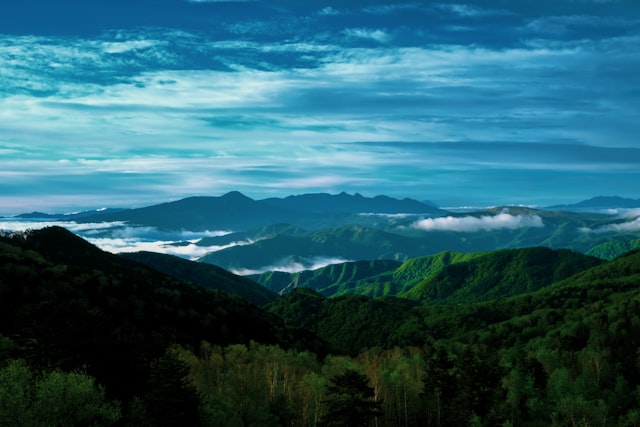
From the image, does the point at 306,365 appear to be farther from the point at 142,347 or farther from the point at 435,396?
the point at 142,347

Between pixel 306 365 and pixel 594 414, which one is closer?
pixel 594 414

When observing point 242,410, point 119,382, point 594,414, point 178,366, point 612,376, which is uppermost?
point 178,366

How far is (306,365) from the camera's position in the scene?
177375 millimetres

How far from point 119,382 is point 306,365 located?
90.8m

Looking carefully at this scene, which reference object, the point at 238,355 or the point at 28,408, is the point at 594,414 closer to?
the point at 238,355

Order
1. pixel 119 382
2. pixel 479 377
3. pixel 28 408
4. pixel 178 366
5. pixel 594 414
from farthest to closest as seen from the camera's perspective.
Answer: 1. pixel 479 377
2. pixel 594 414
3. pixel 119 382
4. pixel 178 366
5. pixel 28 408

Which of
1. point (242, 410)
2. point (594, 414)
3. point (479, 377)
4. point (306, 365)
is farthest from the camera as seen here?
point (306, 365)

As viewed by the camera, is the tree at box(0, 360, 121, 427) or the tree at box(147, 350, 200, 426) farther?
the tree at box(147, 350, 200, 426)

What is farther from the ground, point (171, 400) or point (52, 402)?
point (52, 402)

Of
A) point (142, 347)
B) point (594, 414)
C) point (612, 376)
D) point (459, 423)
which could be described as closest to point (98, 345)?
point (142, 347)

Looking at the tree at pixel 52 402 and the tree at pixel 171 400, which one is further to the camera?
the tree at pixel 171 400

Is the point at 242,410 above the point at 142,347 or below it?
below

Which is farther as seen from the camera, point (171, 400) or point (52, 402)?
point (171, 400)

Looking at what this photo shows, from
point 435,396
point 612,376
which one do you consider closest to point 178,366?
point 435,396
